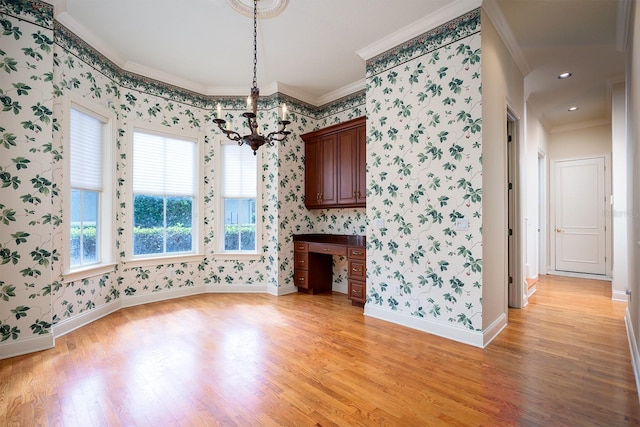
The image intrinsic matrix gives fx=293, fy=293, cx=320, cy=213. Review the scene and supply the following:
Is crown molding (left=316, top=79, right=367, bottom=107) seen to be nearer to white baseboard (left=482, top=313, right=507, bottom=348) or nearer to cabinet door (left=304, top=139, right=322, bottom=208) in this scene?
cabinet door (left=304, top=139, right=322, bottom=208)

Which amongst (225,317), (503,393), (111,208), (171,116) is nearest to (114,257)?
(111,208)

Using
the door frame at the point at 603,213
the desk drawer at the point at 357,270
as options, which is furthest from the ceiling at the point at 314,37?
the desk drawer at the point at 357,270

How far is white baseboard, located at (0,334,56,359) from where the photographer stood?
2.45 metres

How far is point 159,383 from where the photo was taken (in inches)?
81.6

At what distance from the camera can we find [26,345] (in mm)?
2537

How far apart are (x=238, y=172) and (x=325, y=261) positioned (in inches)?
77.0

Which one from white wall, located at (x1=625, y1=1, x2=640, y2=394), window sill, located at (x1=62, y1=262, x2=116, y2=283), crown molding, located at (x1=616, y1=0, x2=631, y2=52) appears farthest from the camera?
window sill, located at (x1=62, y1=262, x2=116, y2=283)

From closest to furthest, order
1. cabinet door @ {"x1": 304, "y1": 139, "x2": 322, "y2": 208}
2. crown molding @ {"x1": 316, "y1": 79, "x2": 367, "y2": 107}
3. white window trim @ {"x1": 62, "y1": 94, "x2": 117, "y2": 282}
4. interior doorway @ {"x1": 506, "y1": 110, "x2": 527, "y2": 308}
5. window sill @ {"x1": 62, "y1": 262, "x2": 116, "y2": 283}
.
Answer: window sill @ {"x1": 62, "y1": 262, "x2": 116, "y2": 283}, white window trim @ {"x1": 62, "y1": 94, "x2": 117, "y2": 282}, interior doorway @ {"x1": 506, "y1": 110, "x2": 527, "y2": 308}, crown molding @ {"x1": 316, "y1": 79, "x2": 367, "y2": 107}, cabinet door @ {"x1": 304, "y1": 139, "x2": 322, "y2": 208}

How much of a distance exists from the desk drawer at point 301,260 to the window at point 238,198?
0.65 meters

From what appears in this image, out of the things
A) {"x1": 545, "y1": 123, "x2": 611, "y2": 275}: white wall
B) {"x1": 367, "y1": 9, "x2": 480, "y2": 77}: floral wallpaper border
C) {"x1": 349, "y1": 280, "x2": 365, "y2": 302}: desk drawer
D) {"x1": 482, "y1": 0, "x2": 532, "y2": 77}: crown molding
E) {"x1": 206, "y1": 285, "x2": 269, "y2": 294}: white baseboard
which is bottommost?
{"x1": 206, "y1": 285, "x2": 269, "y2": 294}: white baseboard

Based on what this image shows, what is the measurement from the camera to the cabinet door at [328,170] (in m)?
4.36

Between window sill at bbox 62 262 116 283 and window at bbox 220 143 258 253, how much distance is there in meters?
1.47

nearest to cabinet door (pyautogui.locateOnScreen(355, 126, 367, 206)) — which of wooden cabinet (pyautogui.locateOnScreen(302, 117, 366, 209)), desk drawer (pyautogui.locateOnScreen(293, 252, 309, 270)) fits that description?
wooden cabinet (pyautogui.locateOnScreen(302, 117, 366, 209))

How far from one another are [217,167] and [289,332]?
274 centimetres
